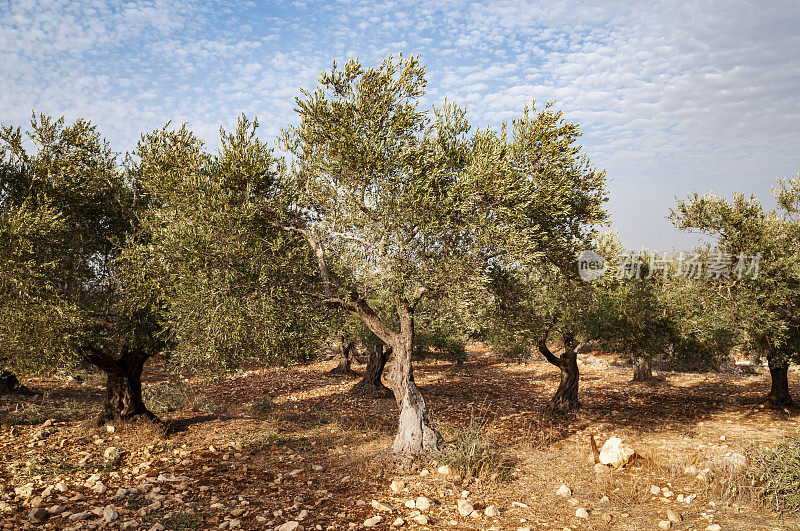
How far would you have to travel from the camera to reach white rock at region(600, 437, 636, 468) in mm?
13445

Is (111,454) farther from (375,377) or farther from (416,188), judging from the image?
(375,377)

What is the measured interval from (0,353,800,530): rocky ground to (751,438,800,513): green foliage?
41 centimetres

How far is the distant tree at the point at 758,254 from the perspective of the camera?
16875 millimetres

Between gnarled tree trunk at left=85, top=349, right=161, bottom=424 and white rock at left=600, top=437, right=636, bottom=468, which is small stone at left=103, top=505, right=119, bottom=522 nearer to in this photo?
gnarled tree trunk at left=85, top=349, right=161, bottom=424

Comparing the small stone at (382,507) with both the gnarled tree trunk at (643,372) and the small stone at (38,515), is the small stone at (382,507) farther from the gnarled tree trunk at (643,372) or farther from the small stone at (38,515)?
the gnarled tree trunk at (643,372)

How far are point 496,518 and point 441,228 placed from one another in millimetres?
7373

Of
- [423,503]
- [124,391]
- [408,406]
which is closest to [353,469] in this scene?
[408,406]

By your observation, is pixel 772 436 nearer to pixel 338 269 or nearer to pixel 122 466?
pixel 338 269

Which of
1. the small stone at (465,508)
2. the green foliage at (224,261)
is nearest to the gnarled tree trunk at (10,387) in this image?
the green foliage at (224,261)

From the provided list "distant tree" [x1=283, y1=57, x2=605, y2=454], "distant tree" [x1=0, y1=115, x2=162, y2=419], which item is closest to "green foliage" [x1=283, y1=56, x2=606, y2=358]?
"distant tree" [x1=283, y1=57, x2=605, y2=454]

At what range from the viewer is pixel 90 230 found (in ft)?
51.6

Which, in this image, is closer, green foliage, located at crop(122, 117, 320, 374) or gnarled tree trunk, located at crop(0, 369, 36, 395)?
green foliage, located at crop(122, 117, 320, 374)

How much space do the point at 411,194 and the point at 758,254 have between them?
14740mm

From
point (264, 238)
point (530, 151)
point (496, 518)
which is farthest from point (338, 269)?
point (496, 518)
